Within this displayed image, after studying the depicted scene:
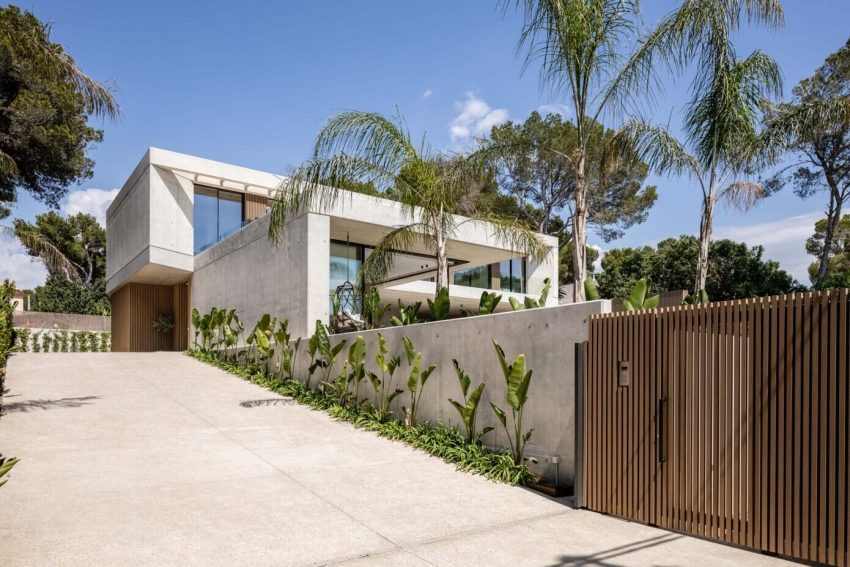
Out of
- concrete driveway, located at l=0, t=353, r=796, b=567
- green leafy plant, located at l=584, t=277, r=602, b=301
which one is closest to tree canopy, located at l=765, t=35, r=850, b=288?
green leafy plant, located at l=584, t=277, r=602, b=301

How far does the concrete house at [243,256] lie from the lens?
13.1 metres

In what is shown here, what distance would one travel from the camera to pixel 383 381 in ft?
31.5

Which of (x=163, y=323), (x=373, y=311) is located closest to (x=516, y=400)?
(x=373, y=311)

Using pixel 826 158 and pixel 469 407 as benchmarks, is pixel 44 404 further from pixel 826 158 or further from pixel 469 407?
pixel 826 158

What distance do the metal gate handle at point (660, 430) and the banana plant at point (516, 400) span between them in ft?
5.42

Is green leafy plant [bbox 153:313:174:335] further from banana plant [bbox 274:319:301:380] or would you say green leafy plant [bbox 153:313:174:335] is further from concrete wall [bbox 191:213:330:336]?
banana plant [bbox 274:319:301:380]

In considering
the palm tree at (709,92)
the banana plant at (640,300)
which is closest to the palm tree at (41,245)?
the palm tree at (709,92)

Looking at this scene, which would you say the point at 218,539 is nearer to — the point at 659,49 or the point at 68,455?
the point at 68,455

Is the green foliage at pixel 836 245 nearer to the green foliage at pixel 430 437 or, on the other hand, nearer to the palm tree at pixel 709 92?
the palm tree at pixel 709 92

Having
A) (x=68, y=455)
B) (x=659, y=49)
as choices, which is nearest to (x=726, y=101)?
(x=659, y=49)

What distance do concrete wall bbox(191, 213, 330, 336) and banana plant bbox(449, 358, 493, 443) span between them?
5334 mm

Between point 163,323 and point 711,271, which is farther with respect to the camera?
point 711,271

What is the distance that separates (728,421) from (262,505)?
409cm

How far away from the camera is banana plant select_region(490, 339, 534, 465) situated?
6598mm
